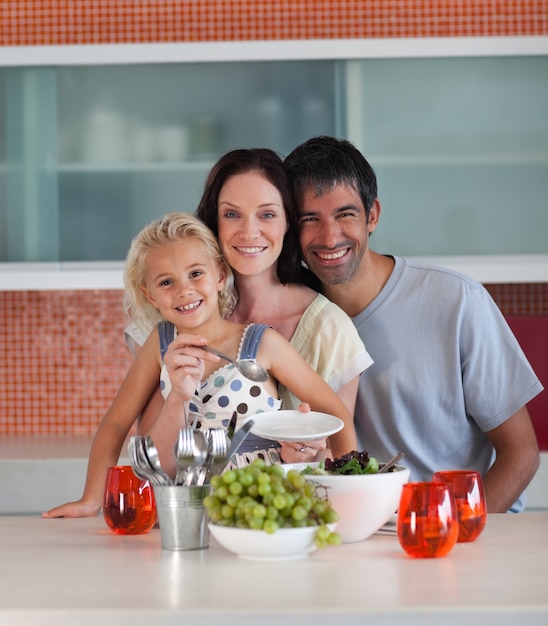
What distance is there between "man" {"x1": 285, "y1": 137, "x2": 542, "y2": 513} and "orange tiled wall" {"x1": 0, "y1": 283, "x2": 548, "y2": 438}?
5.19 ft

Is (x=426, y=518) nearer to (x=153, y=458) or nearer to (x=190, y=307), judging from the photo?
(x=153, y=458)

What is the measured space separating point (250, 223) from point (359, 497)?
715 millimetres

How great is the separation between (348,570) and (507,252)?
6.91 ft

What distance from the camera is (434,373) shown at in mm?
2055

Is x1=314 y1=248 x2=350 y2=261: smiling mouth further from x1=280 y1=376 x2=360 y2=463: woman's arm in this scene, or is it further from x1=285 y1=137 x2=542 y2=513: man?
x1=280 y1=376 x2=360 y2=463: woman's arm

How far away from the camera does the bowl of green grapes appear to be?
3.78 feet

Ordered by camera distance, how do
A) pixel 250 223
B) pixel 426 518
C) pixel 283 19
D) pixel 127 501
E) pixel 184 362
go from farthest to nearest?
1. pixel 283 19
2. pixel 250 223
3. pixel 184 362
4. pixel 127 501
5. pixel 426 518

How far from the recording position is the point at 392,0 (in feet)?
11.2

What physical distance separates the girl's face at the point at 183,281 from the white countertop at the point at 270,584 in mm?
506

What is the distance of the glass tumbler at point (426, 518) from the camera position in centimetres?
119

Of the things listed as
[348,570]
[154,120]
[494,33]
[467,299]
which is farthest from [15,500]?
[494,33]

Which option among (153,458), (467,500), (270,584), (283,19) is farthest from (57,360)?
(270,584)

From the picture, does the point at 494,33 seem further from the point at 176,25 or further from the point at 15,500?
the point at 15,500

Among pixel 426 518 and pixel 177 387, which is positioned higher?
pixel 177 387
